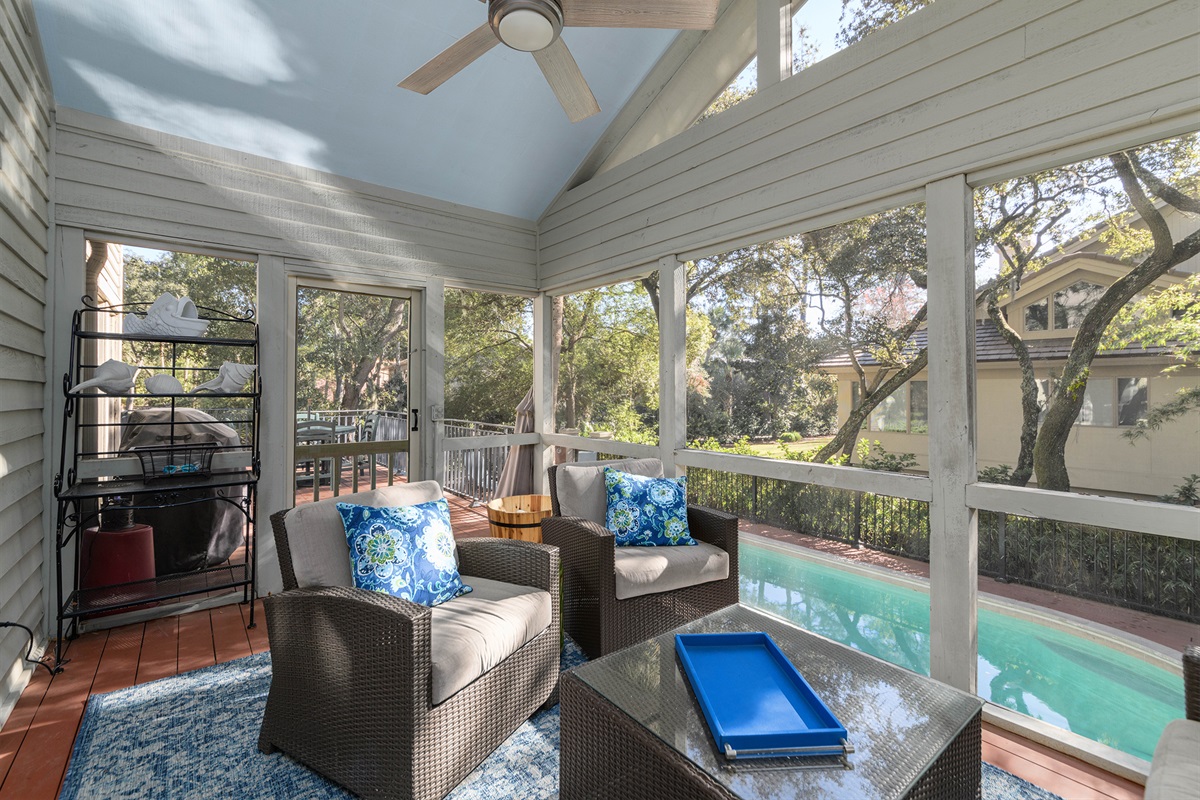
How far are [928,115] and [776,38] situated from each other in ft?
3.58

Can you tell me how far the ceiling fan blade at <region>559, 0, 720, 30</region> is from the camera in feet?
6.52

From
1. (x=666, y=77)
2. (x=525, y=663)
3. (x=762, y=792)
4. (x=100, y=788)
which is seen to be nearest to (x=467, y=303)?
(x=666, y=77)

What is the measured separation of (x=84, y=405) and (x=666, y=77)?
4051 millimetres

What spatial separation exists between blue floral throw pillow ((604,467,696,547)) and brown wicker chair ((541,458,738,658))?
0.58 ft

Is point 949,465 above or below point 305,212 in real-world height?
below

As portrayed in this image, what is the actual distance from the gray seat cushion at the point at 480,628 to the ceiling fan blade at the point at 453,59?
2.14m

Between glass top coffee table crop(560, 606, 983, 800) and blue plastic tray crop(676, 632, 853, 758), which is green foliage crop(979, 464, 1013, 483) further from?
blue plastic tray crop(676, 632, 853, 758)

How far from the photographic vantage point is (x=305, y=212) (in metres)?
3.79

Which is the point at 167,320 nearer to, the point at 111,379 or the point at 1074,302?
the point at 111,379

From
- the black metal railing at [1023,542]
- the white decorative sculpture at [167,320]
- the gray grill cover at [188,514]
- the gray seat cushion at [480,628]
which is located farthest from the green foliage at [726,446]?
the white decorative sculpture at [167,320]

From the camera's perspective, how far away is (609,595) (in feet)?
8.57

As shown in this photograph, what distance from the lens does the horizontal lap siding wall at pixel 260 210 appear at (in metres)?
3.09

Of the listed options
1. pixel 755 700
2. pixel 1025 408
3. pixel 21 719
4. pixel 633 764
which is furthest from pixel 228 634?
pixel 1025 408

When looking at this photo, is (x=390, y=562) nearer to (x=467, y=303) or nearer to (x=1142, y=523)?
(x=1142, y=523)
